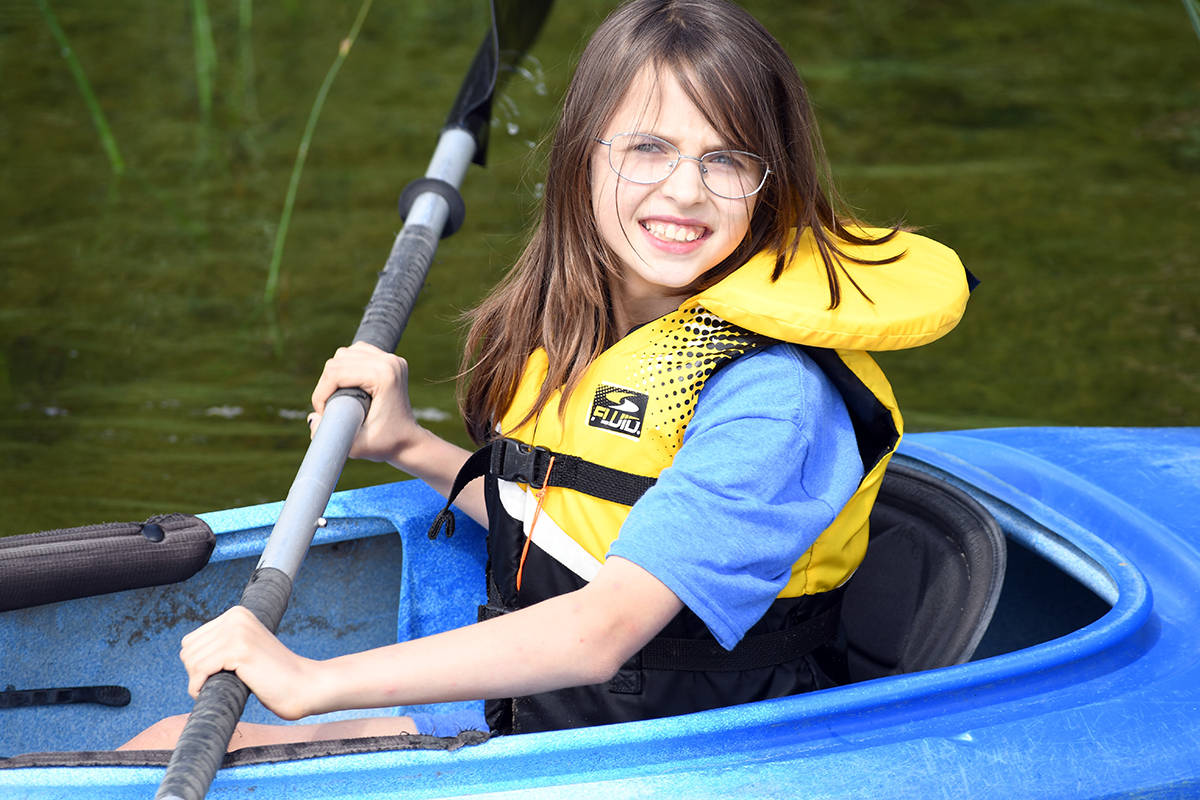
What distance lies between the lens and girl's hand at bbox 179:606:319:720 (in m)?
1.02

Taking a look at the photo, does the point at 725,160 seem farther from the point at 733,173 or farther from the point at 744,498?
the point at 744,498

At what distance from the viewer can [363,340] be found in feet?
4.98

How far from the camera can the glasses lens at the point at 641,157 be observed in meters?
1.23

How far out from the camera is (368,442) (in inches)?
56.8

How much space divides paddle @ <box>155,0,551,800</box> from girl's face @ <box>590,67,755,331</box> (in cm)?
35

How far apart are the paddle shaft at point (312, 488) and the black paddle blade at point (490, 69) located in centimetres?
4

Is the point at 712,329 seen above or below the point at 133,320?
above

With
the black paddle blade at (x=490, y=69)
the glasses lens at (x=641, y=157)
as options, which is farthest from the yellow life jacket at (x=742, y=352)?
the black paddle blade at (x=490, y=69)

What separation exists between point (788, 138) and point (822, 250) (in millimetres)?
115

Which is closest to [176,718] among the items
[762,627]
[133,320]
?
[762,627]

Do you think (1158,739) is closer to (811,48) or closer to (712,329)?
(712,329)

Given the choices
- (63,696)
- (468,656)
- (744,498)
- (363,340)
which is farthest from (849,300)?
(63,696)

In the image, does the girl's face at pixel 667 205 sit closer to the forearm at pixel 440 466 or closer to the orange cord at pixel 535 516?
the orange cord at pixel 535 516

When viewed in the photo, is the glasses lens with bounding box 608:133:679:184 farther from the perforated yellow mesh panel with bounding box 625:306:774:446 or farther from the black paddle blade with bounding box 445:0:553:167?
the black paddle blade with bounding box 445:0:553:167
